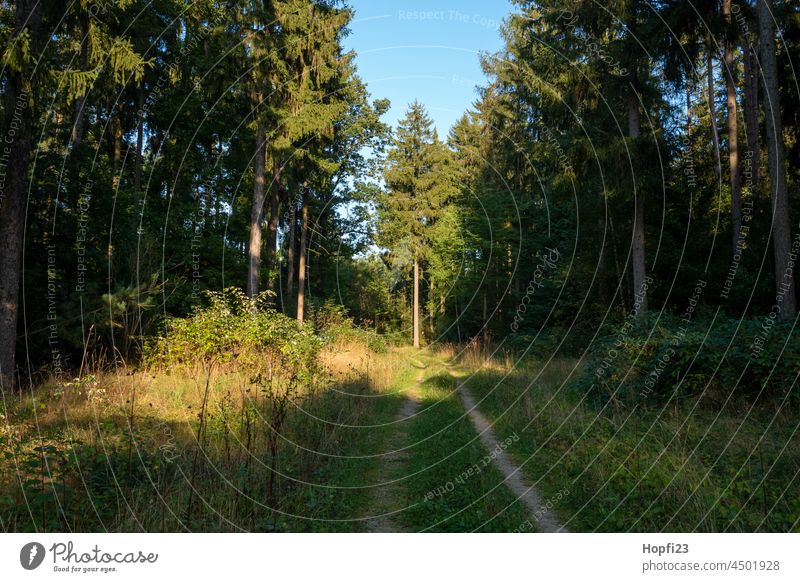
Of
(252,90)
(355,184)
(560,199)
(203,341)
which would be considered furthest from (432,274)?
(203,341)

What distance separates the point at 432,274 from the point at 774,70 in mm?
29962

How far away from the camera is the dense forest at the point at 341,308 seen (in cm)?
545

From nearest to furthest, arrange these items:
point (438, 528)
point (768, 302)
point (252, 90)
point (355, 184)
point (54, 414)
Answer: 1. point (438, 528)
2. point (54, 414)
3. point (768, 302)
4. point (252, 90)
5. point (355, 184)

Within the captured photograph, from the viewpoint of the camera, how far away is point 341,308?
30.4 metres

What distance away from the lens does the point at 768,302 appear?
1570cm

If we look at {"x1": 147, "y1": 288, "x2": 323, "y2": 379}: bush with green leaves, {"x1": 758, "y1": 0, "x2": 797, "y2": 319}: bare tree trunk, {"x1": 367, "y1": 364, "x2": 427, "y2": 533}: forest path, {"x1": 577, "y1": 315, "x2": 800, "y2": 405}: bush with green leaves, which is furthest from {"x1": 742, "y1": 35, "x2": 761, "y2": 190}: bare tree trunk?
{"x1": 147, "y1": 288, "x2": 323, "y2": 379}: bush with green leaves

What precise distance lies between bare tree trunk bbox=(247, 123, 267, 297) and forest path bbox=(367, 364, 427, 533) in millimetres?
9428

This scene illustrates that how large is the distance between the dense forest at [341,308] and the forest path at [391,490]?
0.22 feet

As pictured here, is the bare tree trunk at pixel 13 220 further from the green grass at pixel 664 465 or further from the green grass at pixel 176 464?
the green grass at pixel 664 465

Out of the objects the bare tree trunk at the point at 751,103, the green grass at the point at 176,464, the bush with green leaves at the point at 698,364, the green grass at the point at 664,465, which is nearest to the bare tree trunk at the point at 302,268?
the green grass at the point at 176,464

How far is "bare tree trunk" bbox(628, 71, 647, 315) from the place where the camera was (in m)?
15.6

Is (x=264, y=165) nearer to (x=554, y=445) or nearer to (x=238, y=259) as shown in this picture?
(x=238, y=259)

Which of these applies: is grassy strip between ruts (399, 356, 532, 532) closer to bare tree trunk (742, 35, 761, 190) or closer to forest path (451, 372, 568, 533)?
forest path (451, 372, 568, 533)

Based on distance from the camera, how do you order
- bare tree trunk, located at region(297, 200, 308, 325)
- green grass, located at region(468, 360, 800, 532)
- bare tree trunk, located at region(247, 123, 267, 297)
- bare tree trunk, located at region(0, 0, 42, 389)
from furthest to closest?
bare tree trunk, located at region(297, 200, 308, 325) < bare tree trunk, located at region(247, 123, 267, 297) < bare tree trunk, located at region(0, 0, 42, 389) < green grass, located at region(468, 360, 800, 532)
